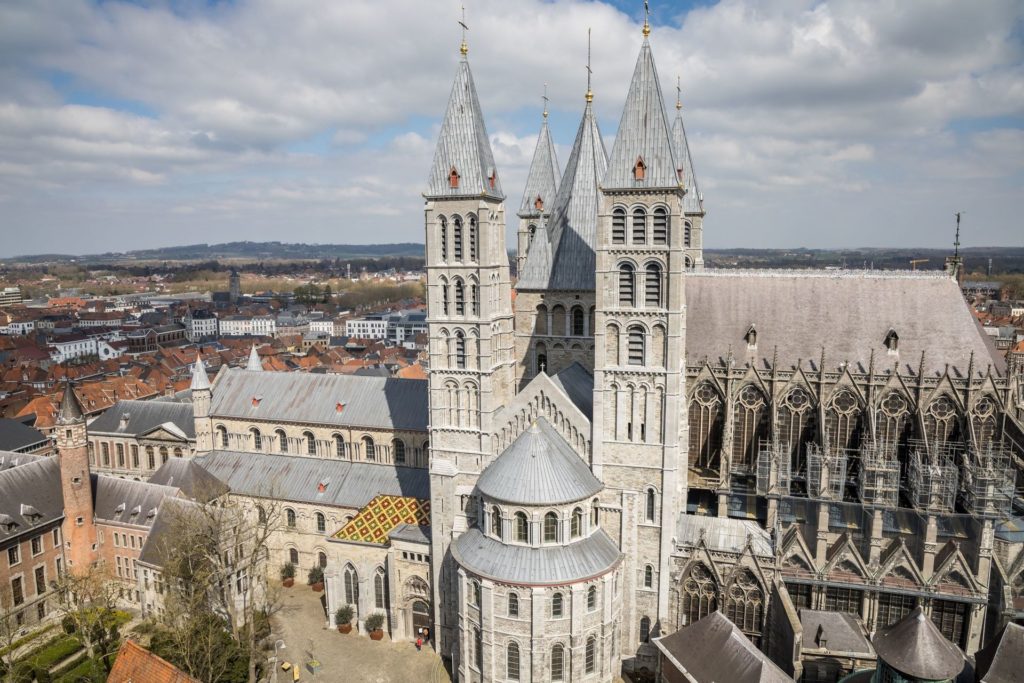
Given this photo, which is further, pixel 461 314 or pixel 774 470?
pixel 461 314

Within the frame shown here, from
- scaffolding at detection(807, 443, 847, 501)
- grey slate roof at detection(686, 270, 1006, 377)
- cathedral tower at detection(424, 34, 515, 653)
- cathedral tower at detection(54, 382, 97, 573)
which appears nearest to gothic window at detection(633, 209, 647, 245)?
cathedral tower at detection(424, 34, 515, 653)

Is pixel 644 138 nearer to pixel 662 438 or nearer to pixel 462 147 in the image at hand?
pixel 462 147

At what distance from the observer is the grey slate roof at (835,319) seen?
4575 centimetres

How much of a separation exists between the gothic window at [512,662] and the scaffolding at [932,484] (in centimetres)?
2395

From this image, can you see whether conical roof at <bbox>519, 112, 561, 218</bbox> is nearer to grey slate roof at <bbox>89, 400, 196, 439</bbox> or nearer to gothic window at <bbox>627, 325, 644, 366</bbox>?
gothic window at <bbox>627, 325, 644, 366</bbox>

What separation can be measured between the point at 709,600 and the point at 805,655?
228 inches

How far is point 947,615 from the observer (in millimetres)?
38094

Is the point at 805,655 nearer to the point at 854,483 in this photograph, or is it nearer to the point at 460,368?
the point at 854,483

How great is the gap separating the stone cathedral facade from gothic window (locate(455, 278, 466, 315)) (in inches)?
5.5

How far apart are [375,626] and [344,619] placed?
2.58 metres

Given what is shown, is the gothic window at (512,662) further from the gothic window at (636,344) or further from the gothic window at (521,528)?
the gothic window at (636,344)

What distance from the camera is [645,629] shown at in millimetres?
41375

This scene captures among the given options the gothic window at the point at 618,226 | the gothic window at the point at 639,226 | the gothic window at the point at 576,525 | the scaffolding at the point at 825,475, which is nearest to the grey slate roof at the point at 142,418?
the gothic window at the point at 576,525

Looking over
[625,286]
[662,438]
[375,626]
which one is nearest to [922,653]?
[662,438]
